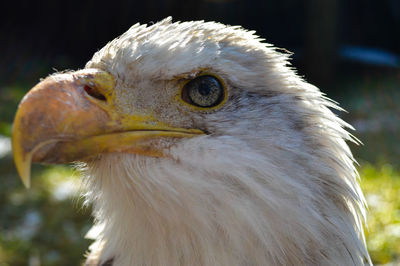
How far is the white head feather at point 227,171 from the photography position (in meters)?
1.70

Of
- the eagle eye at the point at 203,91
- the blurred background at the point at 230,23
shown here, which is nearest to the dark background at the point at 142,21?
the blurred background at the point at 230,23

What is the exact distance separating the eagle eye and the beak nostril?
0.30 metres

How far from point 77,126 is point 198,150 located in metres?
0.42

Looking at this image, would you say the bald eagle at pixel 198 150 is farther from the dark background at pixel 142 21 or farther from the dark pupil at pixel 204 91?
the dark background at pixel 142 21

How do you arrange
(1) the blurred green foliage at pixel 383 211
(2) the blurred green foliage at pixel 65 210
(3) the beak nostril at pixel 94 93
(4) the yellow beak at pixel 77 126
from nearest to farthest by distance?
(4) the yellow beak at pixel 77 126, (3) the beak nostril at pixel 94 93, (1) the blurred green foliage at pixel 383 211, (2) the blurred green foliage at pixel 65 210

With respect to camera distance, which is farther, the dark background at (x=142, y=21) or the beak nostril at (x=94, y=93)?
the dark background at (x=142, y=21)

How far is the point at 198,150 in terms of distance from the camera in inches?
66.9

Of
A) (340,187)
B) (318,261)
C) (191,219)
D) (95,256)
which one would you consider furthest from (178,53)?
(95,256)

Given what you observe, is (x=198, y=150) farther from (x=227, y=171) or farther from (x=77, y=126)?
(x=77, y=126)

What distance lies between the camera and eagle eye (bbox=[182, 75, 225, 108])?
1.80 meters

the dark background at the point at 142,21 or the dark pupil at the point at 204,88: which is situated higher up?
the dark pupil at the point at 204,88

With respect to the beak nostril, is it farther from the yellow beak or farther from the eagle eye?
the eagle eye

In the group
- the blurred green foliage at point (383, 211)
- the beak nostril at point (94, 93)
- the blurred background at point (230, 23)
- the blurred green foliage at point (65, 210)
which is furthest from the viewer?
the blurred background at point (230, 23)

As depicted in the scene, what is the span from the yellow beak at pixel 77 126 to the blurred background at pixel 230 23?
2.62 metres
